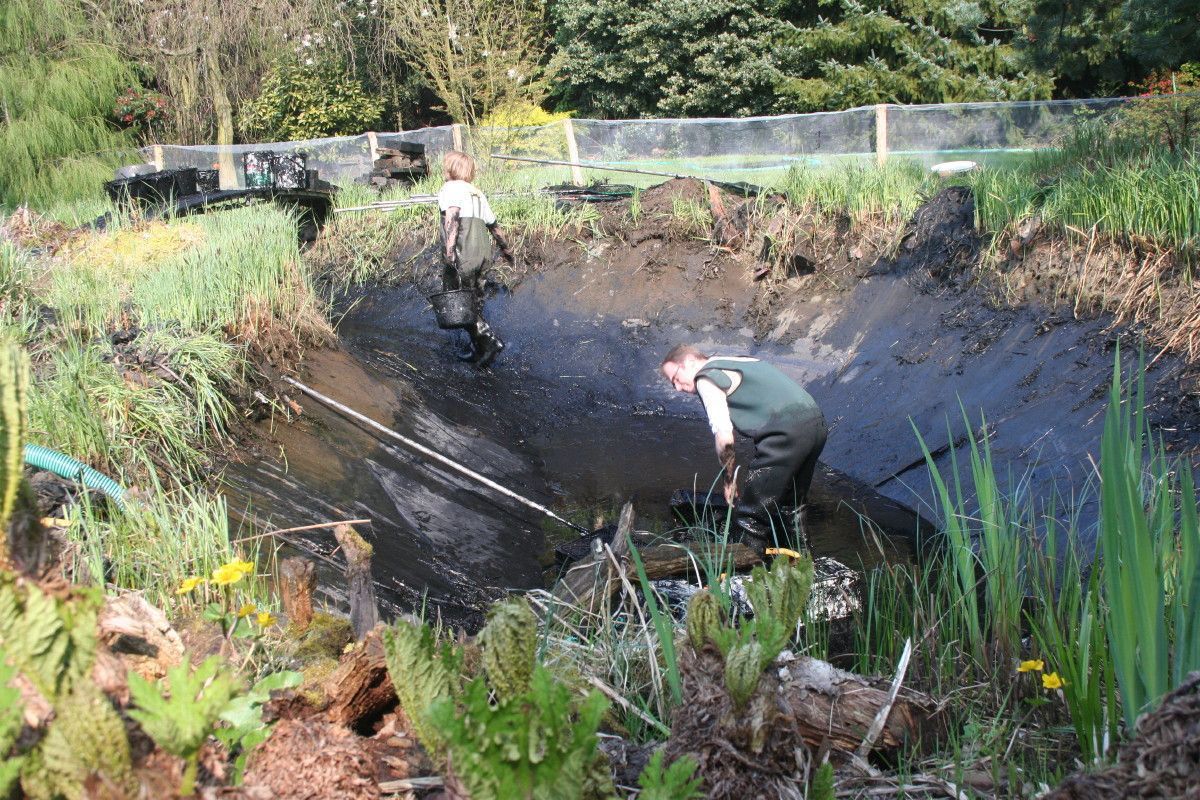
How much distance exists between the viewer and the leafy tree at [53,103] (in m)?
16.3

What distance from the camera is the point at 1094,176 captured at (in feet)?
23.2

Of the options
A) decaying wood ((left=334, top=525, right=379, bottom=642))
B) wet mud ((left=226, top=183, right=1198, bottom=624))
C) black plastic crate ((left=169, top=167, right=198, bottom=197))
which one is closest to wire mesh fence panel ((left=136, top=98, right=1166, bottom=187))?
wet mud ((left=226, top=183, right=1198, bottom=624))

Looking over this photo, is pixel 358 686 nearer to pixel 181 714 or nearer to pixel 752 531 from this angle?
pixel 181 714

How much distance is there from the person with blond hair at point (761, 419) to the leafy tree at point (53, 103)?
13687 mm

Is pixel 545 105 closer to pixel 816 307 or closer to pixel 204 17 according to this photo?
pixel 204 17

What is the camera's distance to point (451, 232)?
9211 mm

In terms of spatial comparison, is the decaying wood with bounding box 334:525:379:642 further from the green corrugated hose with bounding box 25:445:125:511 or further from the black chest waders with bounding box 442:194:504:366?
the black chest waders with bounding box 442:194:504:366

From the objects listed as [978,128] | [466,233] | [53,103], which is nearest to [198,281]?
[466,233]

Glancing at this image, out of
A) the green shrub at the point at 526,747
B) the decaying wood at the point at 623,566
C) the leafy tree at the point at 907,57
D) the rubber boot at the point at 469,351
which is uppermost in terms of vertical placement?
the leafy tree at the point at 907,57

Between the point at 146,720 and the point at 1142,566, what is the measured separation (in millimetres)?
1476

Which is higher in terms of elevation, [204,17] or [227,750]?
[204,17]

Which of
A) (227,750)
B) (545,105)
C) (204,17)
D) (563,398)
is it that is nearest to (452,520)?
(563,398)

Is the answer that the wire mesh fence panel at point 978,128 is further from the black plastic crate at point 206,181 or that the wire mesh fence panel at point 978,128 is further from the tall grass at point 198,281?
the black plastic crate at point 206,181

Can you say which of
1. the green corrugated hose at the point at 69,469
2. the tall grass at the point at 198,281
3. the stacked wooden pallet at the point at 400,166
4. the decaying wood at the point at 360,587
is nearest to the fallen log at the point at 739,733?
the decaying wood at the point at 360,587
